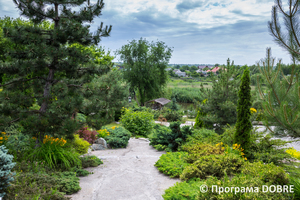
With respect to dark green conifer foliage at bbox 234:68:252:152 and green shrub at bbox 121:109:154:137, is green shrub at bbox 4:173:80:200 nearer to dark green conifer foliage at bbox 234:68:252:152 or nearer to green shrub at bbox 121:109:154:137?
dark green conifer foliage at bbox 234:68:252:152

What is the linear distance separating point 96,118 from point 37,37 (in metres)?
2.23

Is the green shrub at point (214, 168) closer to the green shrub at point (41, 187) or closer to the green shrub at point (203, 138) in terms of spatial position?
the green shrub at point (203, 138)

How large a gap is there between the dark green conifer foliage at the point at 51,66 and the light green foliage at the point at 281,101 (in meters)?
3.62

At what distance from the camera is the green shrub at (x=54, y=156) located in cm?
453

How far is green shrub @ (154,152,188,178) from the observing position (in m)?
4.67

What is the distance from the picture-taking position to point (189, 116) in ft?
64.0

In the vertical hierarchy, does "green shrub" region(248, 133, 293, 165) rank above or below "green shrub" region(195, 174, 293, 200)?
below

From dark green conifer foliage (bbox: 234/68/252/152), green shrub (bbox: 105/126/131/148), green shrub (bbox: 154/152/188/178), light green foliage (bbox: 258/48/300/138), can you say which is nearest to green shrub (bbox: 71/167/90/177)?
green shrub (bbox: 154/152/188/178)

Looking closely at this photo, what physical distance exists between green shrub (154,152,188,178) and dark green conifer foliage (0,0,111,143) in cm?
184

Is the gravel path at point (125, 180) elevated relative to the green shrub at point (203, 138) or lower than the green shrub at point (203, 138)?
lower

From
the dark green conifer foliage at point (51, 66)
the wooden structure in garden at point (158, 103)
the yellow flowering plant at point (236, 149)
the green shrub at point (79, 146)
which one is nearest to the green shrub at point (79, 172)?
the dark green conifer foliage at point (51, 66)

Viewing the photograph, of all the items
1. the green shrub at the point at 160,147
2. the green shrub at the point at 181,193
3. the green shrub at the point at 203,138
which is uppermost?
the green shrub at the point at 203,138

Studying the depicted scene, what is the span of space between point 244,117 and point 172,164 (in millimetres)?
2478

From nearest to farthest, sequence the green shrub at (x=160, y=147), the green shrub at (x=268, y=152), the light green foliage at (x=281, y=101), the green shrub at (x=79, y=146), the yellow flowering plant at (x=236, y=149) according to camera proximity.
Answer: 1. the light green foliage at (x=281, y=101)
2. the green shrub at (x=268, y=152)
3. the yellow flowering plant at (x=236, y=149)
4. the green shrub at (x=79, y=146)
5. the green shrub at (x=160, y=147)
